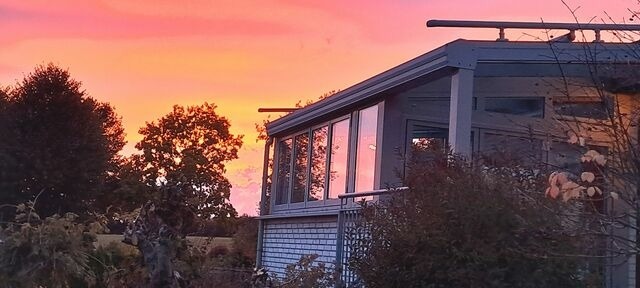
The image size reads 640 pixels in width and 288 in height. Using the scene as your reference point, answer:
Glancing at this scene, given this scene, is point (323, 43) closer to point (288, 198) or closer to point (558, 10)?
point (288, 198)

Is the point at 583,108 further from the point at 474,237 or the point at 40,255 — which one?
the point at 40,255

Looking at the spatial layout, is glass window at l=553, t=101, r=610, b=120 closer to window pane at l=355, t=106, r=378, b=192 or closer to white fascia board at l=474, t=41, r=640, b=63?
white fascia board at l=474, t=41, r=640, b=63

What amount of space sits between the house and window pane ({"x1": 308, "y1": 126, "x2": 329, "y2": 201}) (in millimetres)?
20

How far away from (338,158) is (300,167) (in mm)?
1995

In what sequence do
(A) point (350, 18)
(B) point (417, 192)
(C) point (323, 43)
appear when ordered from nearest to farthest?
(B) point (417, 192)
(A) point (350, 18)
(C) point (323, 43)

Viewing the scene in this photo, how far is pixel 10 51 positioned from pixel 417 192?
12.5m

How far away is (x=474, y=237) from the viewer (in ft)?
24.6

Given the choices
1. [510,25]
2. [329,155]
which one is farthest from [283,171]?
[510,25]

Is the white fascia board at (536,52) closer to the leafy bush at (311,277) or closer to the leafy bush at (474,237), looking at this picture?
the leafy bush at (474,237)

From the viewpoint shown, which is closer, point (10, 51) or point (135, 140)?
point (10, 51)

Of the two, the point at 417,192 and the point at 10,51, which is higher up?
the point at 10,51

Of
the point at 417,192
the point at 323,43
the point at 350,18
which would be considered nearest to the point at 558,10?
the point at 417,192

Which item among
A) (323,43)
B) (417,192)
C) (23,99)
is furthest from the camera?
(23,99)

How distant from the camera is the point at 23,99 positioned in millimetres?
30750
